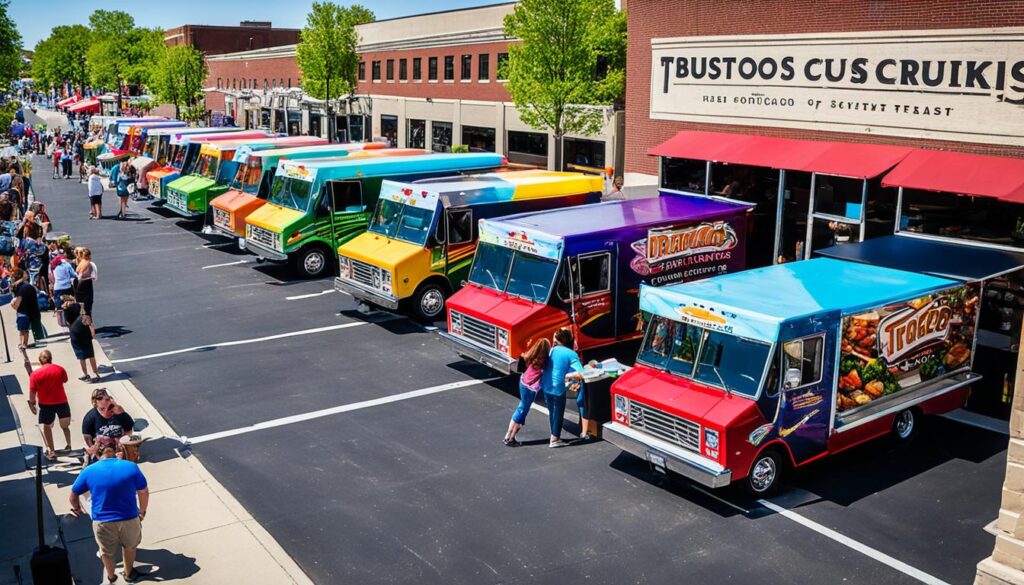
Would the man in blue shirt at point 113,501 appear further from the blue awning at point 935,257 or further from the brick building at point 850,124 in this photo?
the brick building at point 850,124

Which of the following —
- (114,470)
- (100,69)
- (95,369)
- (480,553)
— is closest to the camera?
(114,470)

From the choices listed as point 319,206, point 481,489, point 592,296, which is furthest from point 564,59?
point 481,489

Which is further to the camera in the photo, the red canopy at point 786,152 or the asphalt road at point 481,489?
the red canopy at point 786,152

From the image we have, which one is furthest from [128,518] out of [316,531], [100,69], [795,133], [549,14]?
[100,69]

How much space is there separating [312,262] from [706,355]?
14743 millimetres

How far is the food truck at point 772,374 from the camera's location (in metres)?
11.3

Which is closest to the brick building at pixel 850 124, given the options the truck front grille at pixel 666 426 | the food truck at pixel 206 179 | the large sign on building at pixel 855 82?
the large sign on building at pixel 855 82

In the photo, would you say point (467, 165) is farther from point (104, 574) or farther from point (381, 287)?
point (104, 574)

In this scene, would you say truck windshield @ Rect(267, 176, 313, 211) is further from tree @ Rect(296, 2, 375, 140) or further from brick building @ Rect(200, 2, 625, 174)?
tree @ Rect(296, 2, 375, 140)

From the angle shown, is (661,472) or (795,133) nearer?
(661,472)

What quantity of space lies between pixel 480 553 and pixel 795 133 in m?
15.1

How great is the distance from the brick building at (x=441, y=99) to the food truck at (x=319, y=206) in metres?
16.8

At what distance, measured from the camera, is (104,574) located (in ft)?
32.1

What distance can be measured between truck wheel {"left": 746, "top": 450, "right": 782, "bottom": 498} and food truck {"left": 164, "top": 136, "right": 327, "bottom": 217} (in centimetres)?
2234
